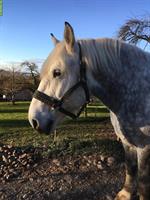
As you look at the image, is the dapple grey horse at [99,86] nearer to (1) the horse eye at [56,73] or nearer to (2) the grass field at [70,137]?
(1) the horse eye at [56,73]

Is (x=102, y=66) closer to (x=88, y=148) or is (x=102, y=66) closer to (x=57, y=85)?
(x=57, y=85)

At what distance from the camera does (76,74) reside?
3020 mm

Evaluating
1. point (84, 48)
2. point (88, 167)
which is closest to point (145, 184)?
point (84, 48)

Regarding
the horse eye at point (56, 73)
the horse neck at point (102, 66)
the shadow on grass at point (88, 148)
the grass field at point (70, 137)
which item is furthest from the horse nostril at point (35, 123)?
the grass field at point (70, 137)

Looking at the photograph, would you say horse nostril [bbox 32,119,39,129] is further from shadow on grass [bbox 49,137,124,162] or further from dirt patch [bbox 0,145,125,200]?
shadow on grass [bbox 49,137,124,162]

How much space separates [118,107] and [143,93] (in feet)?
0.79

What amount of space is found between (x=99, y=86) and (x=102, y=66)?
0.17 meters

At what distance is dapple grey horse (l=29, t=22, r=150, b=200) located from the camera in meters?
3.00

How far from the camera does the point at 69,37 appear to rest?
2.93m

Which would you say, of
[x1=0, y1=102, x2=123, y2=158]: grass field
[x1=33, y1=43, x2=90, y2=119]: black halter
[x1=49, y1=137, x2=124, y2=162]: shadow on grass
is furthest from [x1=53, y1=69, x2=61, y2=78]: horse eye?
[x1=0, y1=102, x2=123, y2=158]: grass field

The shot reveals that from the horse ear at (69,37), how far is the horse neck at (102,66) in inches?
4.9

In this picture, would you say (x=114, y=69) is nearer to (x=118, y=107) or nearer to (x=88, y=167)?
(x=118, y=107)

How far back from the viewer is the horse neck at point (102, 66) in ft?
9.99

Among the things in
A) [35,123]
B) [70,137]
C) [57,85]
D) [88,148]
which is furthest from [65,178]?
[57,85]
